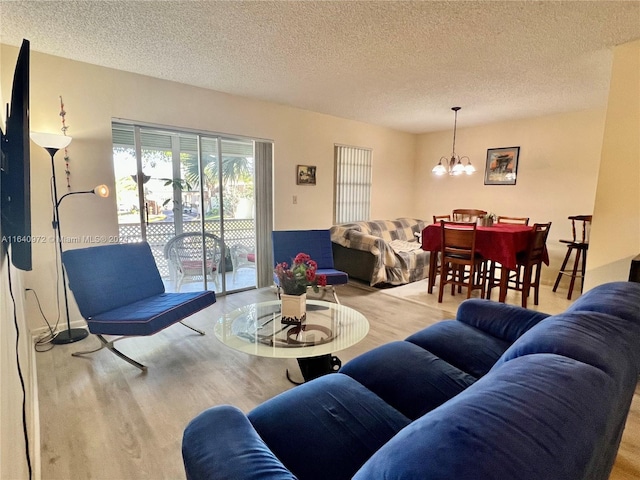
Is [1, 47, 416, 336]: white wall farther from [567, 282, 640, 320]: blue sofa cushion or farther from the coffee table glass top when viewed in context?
[567, 282, 640, 320]: blue sofa cushion

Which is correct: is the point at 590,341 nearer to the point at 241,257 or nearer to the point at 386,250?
the point at 386,250

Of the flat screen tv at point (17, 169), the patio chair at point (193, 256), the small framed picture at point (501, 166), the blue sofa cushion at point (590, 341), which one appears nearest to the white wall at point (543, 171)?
the small framed picture at point (501, 166)

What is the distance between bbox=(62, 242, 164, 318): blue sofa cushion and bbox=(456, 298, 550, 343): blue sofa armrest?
8.00ft

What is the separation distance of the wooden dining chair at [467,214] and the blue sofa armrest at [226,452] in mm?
4738

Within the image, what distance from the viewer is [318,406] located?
1.21m

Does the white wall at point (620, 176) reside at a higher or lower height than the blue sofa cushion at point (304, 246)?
higher

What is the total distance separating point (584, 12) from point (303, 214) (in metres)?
3.39

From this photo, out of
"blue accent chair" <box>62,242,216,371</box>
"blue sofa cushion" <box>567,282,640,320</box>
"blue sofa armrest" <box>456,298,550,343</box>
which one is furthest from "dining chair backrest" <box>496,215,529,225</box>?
"blue accent chair" <box>62,242,216,371</box>

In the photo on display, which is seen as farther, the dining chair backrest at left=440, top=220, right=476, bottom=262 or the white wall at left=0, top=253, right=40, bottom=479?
the dining chair backrest at left=440, top=220, right=476, bottom=262

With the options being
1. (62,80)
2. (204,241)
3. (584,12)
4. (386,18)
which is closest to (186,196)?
(204,241)

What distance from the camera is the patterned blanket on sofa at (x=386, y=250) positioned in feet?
13.8

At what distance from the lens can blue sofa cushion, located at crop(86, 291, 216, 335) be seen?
2113mm

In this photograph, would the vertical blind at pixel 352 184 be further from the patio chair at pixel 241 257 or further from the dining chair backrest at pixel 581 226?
the dining chair backrest at pixel 581 226

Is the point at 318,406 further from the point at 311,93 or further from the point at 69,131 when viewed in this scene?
the point at 311,93
